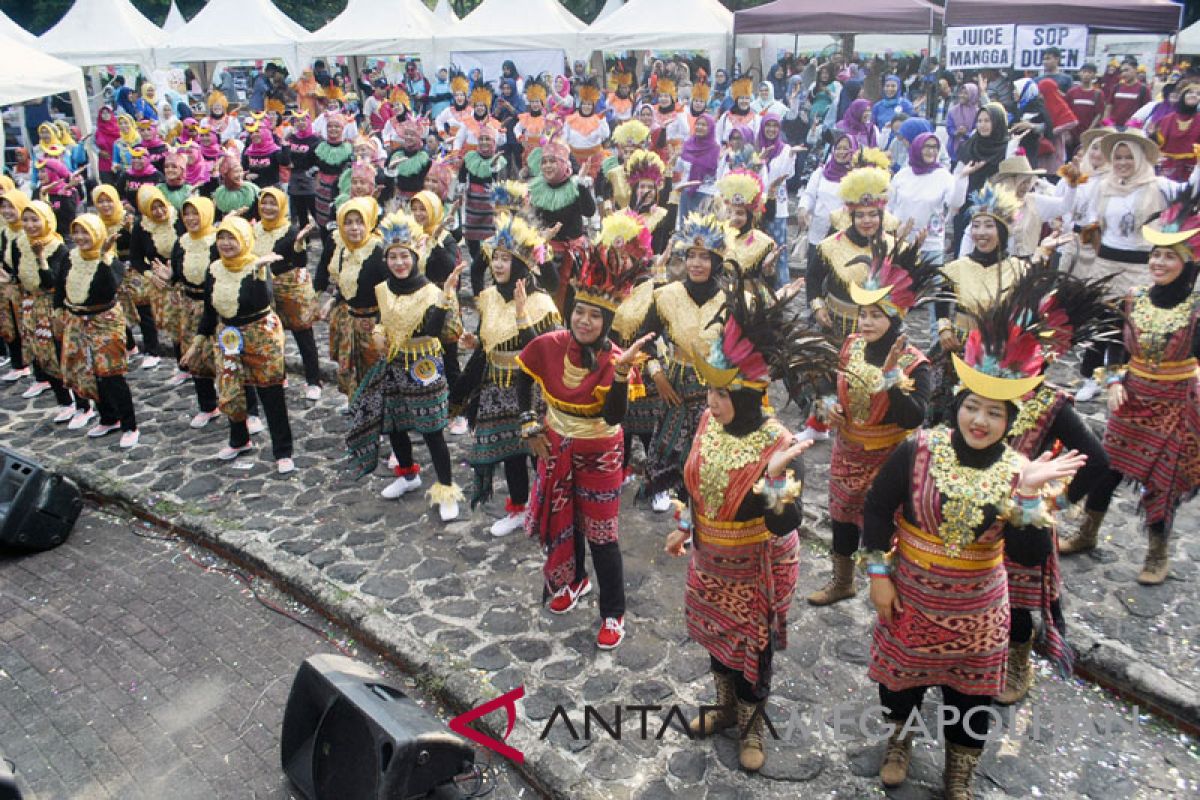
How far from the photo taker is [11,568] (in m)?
6.19

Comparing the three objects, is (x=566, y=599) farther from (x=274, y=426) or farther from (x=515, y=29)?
(x=515, y=29)

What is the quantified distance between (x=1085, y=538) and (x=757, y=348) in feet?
11.1

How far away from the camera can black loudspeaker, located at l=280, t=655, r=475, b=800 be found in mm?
3635

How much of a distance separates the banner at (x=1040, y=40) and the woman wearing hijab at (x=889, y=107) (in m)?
1.71

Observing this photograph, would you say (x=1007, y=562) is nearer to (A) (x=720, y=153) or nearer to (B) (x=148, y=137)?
(A) (x=720, y=153)

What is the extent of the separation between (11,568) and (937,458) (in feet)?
20.2

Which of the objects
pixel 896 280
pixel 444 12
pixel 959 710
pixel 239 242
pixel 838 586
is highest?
pixel 444 12

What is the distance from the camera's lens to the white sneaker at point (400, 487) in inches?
269

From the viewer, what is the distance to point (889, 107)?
14.8 m

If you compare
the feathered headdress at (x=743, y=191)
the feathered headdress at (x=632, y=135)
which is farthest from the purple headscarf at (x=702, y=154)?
the feathered headdress at (x=743, y=191)

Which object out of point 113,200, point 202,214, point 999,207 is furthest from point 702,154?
point 113,200

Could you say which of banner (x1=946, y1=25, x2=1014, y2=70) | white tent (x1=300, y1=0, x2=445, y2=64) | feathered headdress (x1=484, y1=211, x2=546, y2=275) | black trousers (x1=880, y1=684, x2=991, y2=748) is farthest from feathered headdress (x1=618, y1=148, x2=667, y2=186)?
white tent (x1=300, y1=0, x2=445, y2=64)

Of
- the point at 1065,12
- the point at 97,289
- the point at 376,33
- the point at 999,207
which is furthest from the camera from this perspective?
the point at 376,33

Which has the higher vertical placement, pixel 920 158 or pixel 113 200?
pixel 920 158
